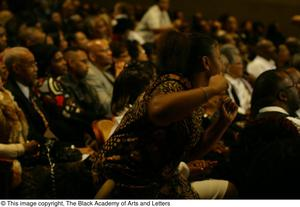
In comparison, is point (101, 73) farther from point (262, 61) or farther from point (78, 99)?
point (262, 61)

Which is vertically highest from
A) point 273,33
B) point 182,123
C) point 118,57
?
point 182,123

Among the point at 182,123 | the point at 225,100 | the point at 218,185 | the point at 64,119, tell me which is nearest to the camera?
the point at 182,123

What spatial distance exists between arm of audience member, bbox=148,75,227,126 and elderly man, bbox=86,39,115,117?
2.51 metres

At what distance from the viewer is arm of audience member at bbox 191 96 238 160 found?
7.23ft

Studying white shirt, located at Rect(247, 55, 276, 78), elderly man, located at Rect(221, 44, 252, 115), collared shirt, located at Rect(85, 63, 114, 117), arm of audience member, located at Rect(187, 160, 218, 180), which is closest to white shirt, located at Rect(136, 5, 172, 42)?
white shirt, located at Rect(247, 55, 276, 78)

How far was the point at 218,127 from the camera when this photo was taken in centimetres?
220

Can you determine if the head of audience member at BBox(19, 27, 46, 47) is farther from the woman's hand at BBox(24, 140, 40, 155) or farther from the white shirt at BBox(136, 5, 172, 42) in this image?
the white shirt at BBox(136, 5, 172, 42)

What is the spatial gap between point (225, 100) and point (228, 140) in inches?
61.9

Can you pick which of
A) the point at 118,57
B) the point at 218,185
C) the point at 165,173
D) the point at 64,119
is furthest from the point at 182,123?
the point at 118,57

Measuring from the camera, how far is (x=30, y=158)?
2.94 metres

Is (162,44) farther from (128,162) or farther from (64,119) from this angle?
(64,119)

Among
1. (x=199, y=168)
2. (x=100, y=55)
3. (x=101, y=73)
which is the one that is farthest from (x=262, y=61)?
(x=199, y=168)

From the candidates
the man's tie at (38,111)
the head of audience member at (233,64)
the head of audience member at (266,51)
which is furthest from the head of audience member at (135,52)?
the man's tie at (38,111)

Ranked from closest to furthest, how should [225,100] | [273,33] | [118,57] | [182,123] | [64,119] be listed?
[182,123]
[225,100]
[64,119]
[118,57]
[273,33]
